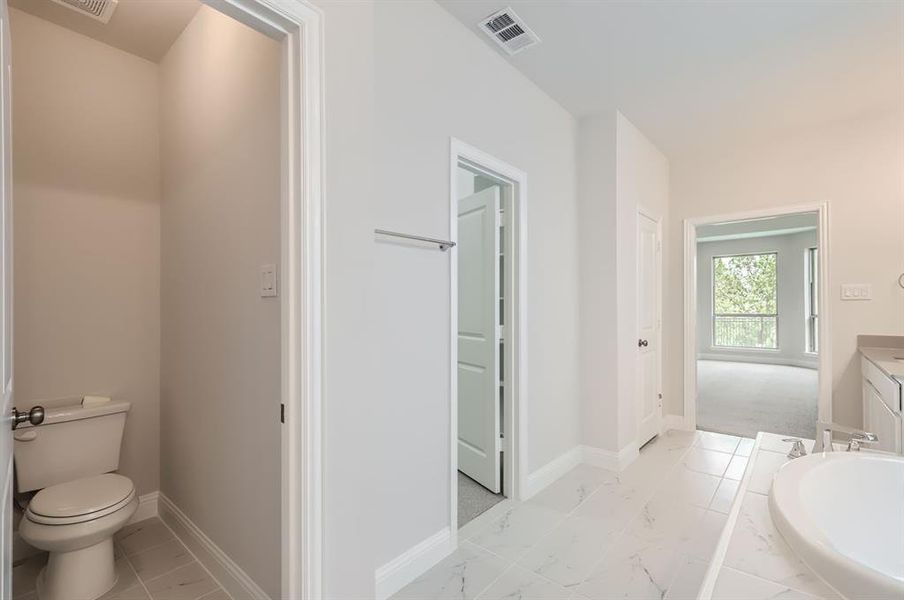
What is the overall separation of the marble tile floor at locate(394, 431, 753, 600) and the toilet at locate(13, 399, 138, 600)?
1.27m

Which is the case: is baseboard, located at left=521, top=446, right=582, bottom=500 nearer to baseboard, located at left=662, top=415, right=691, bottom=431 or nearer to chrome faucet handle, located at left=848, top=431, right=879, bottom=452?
baseboard, located at left=662, top=415, right=691, bottom=431

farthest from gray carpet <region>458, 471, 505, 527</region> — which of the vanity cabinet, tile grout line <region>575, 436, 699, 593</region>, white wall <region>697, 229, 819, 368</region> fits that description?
white wall <region>697, 229, 819, 368</region>

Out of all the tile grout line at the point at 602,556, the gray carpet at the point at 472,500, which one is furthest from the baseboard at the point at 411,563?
the gray carpet at the point at 472,500

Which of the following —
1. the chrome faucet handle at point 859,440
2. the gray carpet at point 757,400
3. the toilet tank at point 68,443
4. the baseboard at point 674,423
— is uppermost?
the chrome faucet handle at point 859,440

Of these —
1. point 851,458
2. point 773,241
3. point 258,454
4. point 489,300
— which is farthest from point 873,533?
point 773,241

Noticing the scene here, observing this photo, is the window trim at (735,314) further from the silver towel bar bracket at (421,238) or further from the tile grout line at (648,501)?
the silver towel bar bracket at (421,238)

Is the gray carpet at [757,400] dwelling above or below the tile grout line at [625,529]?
below

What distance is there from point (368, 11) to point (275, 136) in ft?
1.76

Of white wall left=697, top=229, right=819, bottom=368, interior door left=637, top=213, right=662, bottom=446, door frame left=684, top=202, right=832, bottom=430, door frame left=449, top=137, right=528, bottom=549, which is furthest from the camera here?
white wall left=697, top=229, right=819, bottom=368

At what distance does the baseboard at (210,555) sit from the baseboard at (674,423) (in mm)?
3606

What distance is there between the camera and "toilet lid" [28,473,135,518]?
166cm

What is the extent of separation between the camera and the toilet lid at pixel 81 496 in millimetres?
1663

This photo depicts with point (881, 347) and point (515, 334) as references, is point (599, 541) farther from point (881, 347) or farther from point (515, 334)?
point (881, 347)

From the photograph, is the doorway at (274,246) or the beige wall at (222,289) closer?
the doorway at (274,246)
